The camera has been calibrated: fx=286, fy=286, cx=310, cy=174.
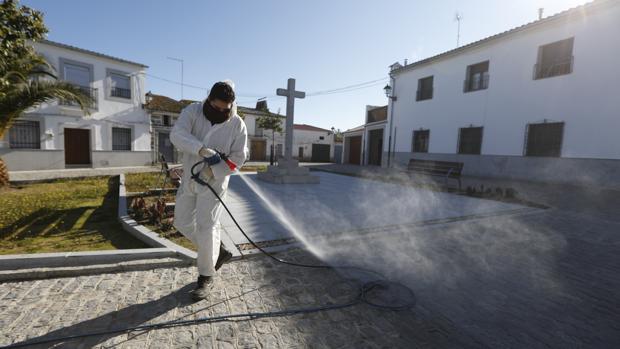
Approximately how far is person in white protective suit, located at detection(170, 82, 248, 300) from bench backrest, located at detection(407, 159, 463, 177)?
8.88 meters

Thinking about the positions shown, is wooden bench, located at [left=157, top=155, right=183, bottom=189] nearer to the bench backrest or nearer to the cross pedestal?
the cross pedestal

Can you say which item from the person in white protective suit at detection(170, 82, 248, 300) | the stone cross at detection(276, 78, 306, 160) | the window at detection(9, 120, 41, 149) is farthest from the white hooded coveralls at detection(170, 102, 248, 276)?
the window at detection(9, 120, 41, 149)

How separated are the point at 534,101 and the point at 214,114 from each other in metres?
13.9

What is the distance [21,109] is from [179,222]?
898cm

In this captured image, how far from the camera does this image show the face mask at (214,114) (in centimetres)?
247

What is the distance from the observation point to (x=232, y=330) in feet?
6.49

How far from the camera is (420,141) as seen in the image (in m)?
17.0

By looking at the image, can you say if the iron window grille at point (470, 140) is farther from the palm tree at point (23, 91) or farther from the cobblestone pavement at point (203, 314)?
the palm tree at point (23, 91)

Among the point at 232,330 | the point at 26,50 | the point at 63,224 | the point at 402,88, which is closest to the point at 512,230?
the point at 232,330

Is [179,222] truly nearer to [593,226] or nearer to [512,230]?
[512,230]

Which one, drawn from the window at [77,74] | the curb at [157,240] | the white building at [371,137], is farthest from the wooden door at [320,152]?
the curb at [157,240]

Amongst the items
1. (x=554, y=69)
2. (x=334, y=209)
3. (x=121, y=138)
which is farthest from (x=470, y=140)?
(x=121, y=138)

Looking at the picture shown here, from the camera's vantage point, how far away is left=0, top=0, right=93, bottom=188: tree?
5492mm

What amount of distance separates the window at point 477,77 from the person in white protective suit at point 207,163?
48.4ft
